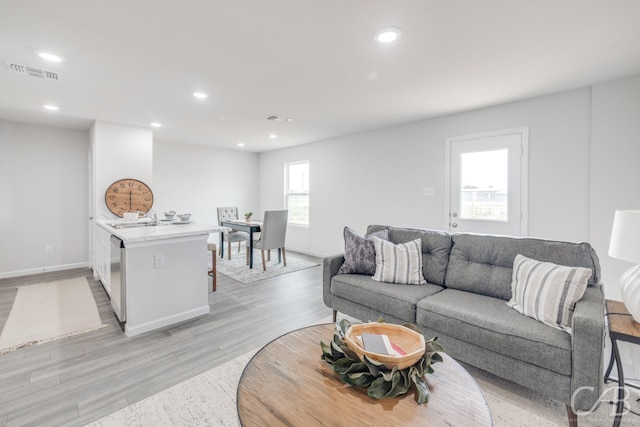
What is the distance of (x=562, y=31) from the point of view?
1981mm

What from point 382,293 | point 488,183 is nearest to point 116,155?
point 382,293

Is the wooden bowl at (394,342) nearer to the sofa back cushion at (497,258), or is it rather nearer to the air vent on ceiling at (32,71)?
the sofa back cushion at (497,258)

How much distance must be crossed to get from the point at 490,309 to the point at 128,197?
192 inches

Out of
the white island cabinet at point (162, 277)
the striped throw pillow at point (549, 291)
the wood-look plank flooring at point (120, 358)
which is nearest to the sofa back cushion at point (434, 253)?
the striped throw pillow at point (549, 291)

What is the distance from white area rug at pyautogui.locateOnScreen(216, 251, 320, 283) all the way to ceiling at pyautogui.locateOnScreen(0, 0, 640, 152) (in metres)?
2.43

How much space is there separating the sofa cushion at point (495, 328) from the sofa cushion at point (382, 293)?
0.31 feet

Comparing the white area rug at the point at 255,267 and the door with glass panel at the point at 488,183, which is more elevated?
the door with glass panel at the point at 488,183

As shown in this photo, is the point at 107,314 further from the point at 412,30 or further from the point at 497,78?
the point at 497,78

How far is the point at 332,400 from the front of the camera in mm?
1083

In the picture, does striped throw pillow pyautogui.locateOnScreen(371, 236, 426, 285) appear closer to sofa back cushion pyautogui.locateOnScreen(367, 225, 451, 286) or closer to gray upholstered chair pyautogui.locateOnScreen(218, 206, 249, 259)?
sofa back cushion pyautogui.locateOnScreen(367, 225, 451, 286)

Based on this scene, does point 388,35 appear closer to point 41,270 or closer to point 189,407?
point 189,407

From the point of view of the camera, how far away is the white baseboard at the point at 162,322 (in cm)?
262

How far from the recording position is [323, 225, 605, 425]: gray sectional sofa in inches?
60.1

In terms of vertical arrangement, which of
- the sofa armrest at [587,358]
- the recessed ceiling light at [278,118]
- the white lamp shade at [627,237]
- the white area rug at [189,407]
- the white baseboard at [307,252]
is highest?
the recessed ceiling light at [278,118]
